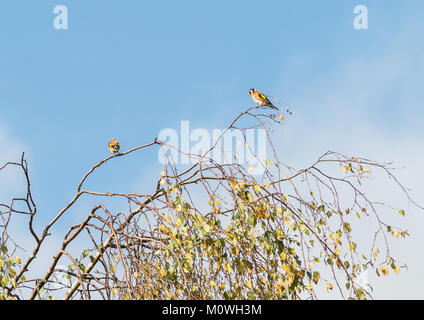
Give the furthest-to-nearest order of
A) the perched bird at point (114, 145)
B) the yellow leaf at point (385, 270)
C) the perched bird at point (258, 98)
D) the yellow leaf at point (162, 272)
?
1. the perched bird at point (258, 98)
2. the perched bird at point (114, 145)
3. the yellow leaf at point (385, 270)
4. the yellow leaf at point (162, 272)

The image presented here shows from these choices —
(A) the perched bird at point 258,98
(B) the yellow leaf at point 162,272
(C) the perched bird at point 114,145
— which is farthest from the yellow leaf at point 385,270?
(A) the perched bird at point 258,98

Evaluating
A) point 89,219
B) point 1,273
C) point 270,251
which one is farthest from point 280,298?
point 1,273

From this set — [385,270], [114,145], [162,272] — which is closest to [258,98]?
[114,145]

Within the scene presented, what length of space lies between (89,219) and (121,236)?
0.54 metres

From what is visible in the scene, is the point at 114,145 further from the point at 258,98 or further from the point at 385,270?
the point at 385,270

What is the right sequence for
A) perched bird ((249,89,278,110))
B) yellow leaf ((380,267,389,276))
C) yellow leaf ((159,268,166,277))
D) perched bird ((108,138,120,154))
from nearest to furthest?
yellow leaf ((159,268,166,277)) → yellow leaf ((380,267,389,276)) → perched bird ((108,138,120,154)) → perched bird ((249,89,278,110))

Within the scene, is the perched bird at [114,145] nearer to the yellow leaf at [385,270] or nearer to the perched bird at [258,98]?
the perched bird at [258,98]

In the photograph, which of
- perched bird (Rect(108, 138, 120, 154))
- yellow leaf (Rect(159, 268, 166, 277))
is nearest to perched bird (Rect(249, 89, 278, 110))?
perched bird (Rect(108, 138, 120, 154))

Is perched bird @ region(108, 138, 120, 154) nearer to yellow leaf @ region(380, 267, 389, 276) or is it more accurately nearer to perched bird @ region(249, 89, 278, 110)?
perched bird @ region(249, 89, 278, 110)

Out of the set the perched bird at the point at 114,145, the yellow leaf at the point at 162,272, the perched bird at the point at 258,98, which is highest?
the perched bird at the point at 258,98

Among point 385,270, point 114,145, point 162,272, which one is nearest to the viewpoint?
point 162,272

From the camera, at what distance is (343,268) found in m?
4.65
